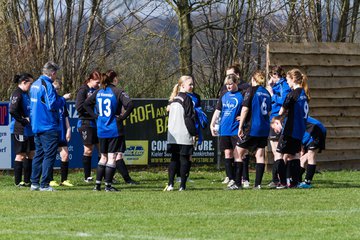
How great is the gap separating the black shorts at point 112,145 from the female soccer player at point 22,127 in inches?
71.4

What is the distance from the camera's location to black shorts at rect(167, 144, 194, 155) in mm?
15055

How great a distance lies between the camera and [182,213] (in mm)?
11445

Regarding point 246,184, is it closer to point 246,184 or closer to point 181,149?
point 246,184

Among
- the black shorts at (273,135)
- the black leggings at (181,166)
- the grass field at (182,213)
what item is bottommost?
the grass field at (182,213)

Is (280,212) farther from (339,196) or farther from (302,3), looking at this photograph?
(302,3)

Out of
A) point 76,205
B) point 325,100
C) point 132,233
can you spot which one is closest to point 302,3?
point 325,100

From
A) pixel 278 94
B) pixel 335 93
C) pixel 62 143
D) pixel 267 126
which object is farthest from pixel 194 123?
pixel 335 93

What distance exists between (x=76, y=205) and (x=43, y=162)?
Answer: 2739mm

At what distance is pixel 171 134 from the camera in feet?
49.6

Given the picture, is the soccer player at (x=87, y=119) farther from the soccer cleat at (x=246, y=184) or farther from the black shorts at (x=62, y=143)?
the soccer cleat at (x=246, y=184)

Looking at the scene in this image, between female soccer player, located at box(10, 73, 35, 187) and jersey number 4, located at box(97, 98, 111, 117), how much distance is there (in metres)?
1.82

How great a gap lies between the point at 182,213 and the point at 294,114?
4291 mm

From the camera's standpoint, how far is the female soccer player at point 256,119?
1505 cm

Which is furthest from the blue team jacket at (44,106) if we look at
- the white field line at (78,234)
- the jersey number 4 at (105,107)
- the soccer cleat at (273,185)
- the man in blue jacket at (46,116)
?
the white field line at (78,234)
